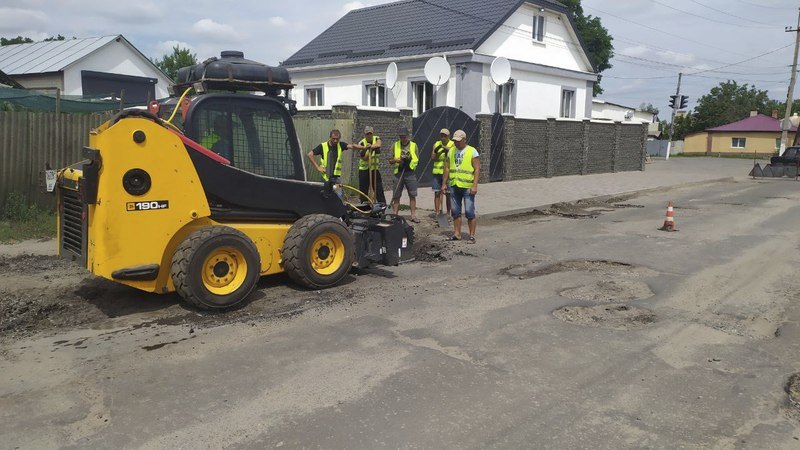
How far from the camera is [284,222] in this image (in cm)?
673

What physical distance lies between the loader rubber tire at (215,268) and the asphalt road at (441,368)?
0.28 metres

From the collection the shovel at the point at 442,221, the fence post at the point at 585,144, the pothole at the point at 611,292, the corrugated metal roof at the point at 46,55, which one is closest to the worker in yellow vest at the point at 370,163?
the shovel at the point at 442,221

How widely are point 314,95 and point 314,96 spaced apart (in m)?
0.05

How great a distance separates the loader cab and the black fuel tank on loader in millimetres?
11

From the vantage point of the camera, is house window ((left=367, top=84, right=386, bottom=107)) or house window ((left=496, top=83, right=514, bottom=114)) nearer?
house window ((left=496, top=83, right=514, bottom=114))

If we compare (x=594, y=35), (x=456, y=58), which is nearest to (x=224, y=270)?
(x=456, y=58)

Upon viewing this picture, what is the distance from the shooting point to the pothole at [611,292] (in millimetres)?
6824

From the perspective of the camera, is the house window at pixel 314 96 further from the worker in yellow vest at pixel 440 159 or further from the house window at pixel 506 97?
the worker in yellow vest at pixel 440 159

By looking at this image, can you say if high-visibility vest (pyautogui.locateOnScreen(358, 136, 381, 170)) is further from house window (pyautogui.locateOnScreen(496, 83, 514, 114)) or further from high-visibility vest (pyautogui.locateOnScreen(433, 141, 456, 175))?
house window (pyautogui.locateOnScreen(496, 83, 514, 114))

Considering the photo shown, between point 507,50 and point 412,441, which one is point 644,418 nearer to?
point 412,441

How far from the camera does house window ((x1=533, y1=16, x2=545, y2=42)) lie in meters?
27.0

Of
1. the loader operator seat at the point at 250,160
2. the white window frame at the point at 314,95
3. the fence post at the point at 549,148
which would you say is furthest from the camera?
the white window frame at the point at 314,95

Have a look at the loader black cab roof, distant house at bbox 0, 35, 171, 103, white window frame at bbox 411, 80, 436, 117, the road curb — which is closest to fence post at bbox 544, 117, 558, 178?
the road curb

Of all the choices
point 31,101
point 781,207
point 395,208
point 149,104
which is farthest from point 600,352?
point 781,207
